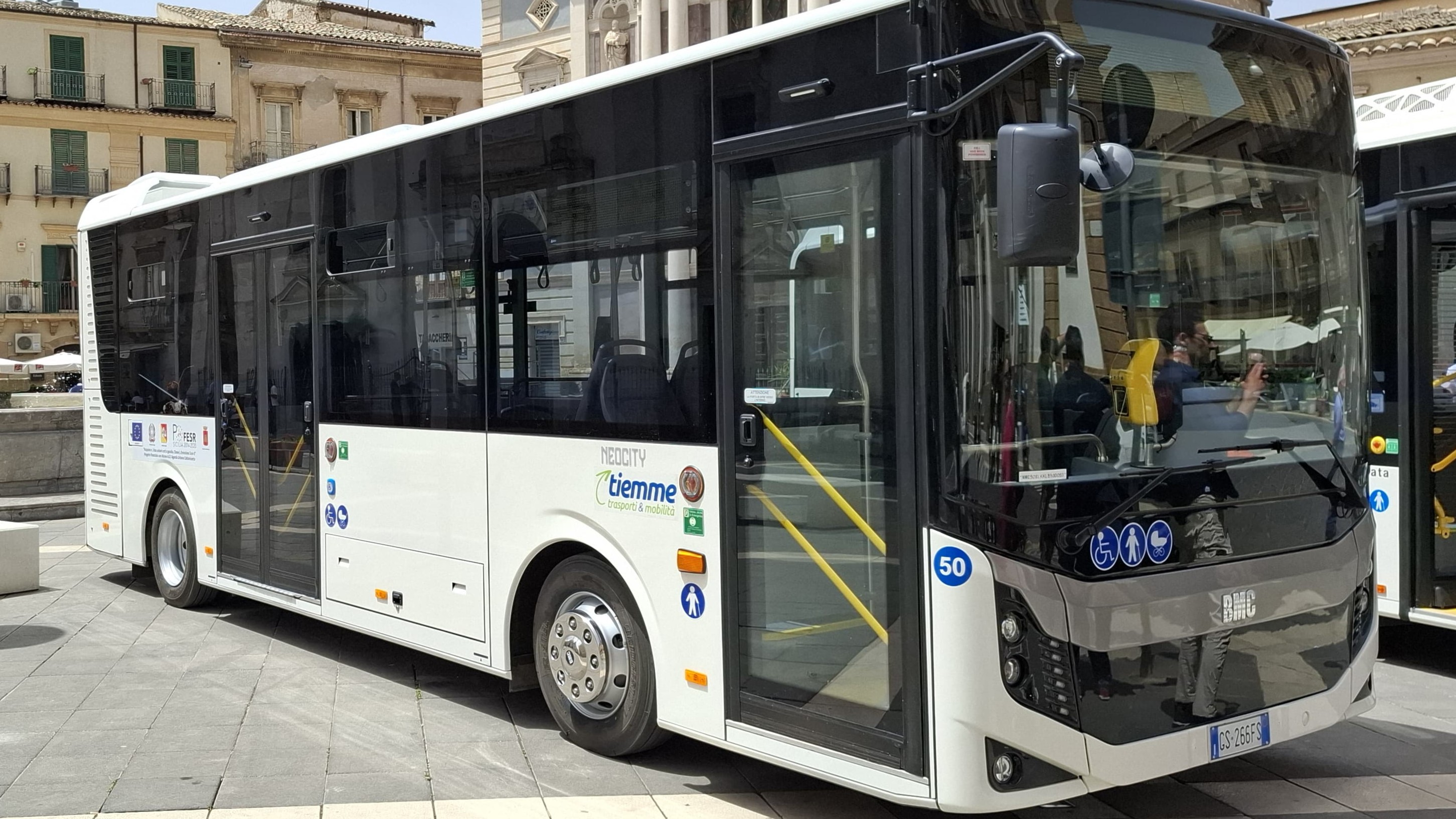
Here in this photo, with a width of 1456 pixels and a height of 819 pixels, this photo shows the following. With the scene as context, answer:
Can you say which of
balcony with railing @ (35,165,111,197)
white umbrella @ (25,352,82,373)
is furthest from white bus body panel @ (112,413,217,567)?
balcony with railing @ (35,165,111,197)

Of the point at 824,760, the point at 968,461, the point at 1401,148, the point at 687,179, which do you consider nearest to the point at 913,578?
the point at 968,461

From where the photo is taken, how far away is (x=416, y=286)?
7605 millimetres

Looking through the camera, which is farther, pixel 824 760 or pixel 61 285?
pixel 61 285

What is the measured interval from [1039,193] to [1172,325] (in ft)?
3.27

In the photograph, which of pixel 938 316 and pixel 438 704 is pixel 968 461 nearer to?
pixel 938 316

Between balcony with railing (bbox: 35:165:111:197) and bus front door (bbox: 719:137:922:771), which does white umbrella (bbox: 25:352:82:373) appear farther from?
bus front door (bbox: 719:137:922:771)

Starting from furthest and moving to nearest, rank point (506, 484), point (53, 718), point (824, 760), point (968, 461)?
point (53, 718), point (506, 484), point (824, 760), point (968, 461)

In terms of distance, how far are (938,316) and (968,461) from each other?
1.60ft

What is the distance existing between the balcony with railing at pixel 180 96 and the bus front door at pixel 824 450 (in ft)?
162

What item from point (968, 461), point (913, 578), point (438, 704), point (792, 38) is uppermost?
point (792, 38)

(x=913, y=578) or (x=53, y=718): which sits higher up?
(x=913, y=578)

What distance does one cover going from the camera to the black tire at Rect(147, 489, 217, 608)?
10406mm

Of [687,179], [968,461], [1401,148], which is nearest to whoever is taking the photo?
[968,461]

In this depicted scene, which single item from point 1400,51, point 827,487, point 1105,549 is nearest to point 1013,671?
point 1105,549
